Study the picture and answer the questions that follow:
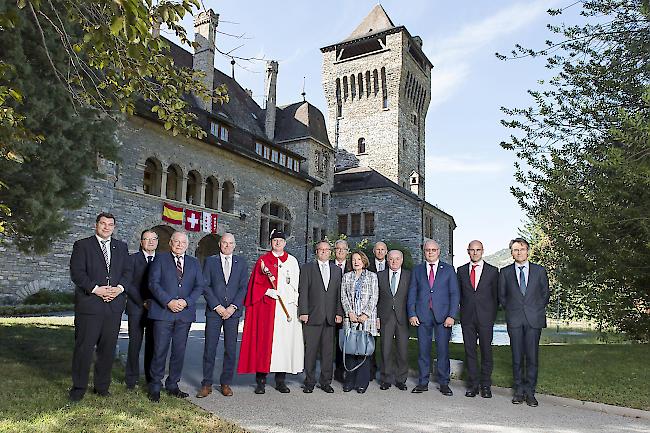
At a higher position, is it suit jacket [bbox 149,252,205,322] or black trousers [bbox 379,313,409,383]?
suit jacket [bbox 149,252,205,322]

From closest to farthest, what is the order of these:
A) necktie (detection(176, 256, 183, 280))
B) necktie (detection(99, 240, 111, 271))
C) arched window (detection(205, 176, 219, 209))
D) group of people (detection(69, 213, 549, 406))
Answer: necktie (detection(99, 240, 111, 271)) → group of people (detection(69, 213, 549, 406)) → necktie (detection(176, 256, 183, 280)) → arched window (detection(205, 176, 219, 209))

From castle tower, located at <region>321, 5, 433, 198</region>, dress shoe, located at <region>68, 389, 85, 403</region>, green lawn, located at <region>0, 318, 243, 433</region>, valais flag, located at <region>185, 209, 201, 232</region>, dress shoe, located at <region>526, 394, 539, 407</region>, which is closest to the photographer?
green lawn, located at <region>0, 318, 243, 433</region>

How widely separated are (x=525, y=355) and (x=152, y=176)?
1793 centimetres

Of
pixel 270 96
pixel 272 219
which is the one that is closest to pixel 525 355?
pixel 272 219

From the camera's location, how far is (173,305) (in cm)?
545

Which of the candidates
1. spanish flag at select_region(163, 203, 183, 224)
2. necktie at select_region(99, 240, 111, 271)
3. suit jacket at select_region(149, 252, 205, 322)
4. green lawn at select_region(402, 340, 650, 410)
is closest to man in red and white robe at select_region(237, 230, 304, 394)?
A: suit jacket at select_region(149, 252, 205, 322)

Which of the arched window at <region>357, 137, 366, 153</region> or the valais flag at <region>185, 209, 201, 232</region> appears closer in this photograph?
the valais flag at <region>185, 209, 201, 232</region>

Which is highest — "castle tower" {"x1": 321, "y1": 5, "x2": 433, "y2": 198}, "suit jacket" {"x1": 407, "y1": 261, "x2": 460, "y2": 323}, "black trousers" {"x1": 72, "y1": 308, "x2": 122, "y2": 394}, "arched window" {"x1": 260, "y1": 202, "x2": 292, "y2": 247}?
"castle tower" {"x1": 321, "y1": 5, "x2": 433, "y2": 198}

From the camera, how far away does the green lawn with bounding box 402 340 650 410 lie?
5.77 meters

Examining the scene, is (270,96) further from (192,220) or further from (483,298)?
(483,298)

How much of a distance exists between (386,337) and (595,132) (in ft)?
19.1

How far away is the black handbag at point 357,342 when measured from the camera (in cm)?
614

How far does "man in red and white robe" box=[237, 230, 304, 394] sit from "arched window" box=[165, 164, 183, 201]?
16.1m

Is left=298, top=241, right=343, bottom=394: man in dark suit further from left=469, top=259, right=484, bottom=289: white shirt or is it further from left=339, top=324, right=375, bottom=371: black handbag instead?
left=469, top=259, right=484, bottom=289: white shirt
